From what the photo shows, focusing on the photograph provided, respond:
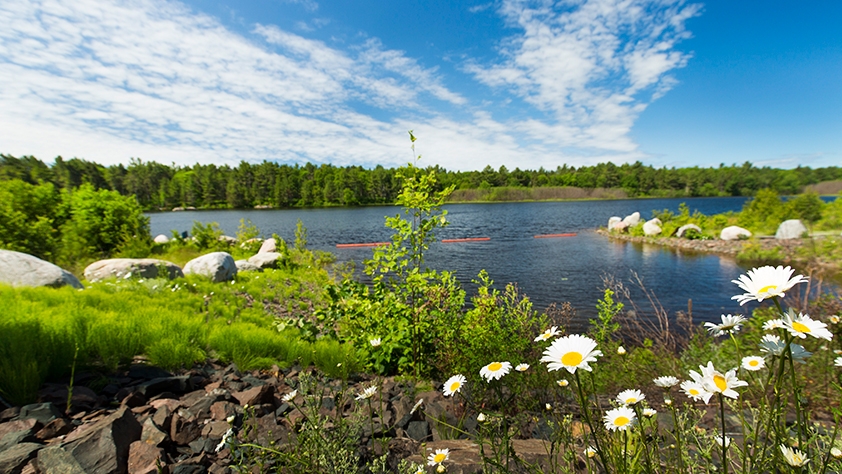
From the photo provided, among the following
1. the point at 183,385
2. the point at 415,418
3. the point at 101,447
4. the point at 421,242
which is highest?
the point at 421,242

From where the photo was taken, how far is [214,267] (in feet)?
30.1

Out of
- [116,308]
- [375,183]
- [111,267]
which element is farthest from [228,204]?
[116,308]

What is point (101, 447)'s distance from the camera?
1.91 metres

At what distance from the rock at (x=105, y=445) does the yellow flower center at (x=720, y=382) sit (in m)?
2.73

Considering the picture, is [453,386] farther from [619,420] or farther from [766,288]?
[766,288]

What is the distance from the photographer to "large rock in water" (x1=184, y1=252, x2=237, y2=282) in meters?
9.08

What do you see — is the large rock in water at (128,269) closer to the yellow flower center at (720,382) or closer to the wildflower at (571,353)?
the wildflower at (571,353)

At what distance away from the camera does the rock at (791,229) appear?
16.5 m

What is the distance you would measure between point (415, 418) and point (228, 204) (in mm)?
90823

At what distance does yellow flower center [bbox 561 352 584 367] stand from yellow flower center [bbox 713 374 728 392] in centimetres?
39

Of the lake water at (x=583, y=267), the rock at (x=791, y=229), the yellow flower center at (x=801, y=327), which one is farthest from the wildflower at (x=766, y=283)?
the rock at (x=791, y=229)

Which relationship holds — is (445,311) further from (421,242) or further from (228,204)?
(228,204)

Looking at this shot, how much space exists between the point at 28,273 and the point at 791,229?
26669 mm

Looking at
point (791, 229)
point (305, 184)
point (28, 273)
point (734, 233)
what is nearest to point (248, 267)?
point (28, 273)
